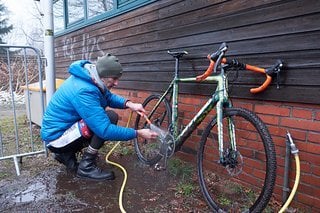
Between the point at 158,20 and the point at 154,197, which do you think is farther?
the point at 158,20

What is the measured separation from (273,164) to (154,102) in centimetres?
202

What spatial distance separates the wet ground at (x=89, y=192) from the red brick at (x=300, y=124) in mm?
949

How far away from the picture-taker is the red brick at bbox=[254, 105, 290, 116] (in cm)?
243

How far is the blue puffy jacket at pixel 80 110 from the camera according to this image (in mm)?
2658

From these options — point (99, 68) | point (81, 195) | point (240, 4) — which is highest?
point (240, 4)

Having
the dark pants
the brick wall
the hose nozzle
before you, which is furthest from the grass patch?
the hose nozzle

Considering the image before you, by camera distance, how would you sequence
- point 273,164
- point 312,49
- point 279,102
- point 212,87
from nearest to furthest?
point 273,164
point 312,49
point 279,102
point 212,87

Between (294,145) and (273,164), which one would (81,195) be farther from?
(294,145)

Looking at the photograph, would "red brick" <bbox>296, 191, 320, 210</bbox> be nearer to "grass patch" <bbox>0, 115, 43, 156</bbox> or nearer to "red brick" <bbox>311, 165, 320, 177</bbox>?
"red brick" <bbox>311, 165, 320, 177</bbox>

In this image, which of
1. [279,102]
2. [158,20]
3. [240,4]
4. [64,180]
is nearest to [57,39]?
[158,20]

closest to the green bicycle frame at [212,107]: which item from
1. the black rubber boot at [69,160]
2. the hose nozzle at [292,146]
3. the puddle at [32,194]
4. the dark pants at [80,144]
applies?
the hose nozzle at [292,146]

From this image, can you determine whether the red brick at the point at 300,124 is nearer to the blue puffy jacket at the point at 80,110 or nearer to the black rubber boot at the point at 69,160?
the blue puffy jacket at the point at 80,110

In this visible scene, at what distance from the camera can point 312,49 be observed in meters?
2.19

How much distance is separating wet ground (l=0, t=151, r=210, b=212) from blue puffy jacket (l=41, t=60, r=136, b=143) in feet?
1.58
